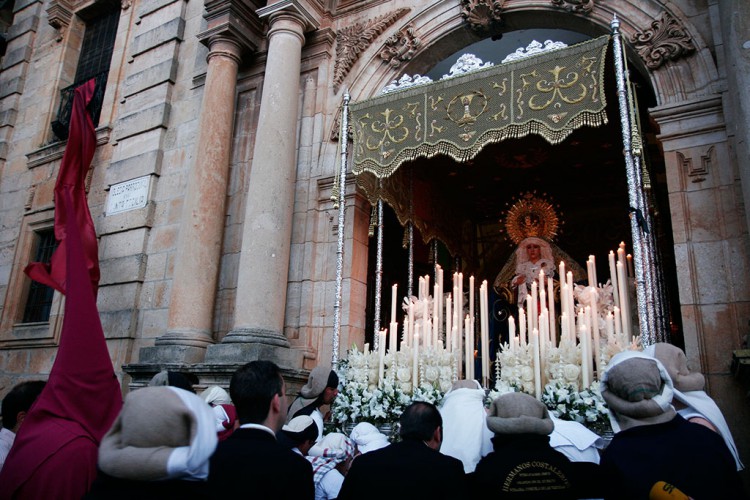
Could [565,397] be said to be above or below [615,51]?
below

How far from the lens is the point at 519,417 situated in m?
2.71

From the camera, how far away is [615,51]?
233 inches

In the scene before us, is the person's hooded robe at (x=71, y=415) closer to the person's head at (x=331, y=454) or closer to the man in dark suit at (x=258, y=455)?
the man in dark suit at (x=258, y=455)

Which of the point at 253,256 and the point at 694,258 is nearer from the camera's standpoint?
the point at 694,258

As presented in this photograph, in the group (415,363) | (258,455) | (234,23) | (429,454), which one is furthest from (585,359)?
(234,23)

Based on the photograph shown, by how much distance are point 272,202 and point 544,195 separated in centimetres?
537

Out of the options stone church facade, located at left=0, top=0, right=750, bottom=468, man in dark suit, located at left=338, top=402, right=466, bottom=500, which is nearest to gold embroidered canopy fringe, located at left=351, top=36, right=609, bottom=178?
stone church facade, located at left=0, top=0, right=750, bottom=468

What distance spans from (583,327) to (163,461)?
3.81m

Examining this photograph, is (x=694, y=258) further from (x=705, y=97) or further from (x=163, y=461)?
(x=163, y=461)

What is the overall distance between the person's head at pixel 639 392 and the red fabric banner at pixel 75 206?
6.79 m

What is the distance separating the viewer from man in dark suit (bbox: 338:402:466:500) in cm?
254

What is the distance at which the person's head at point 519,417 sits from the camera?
268cm

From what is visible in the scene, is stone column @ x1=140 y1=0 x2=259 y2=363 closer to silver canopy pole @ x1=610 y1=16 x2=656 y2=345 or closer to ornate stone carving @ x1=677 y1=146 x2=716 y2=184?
silver canopy pole @ x1=610 y1=16 x2=656 y2=345

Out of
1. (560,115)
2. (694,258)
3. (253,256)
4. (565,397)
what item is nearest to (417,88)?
(560,115)
